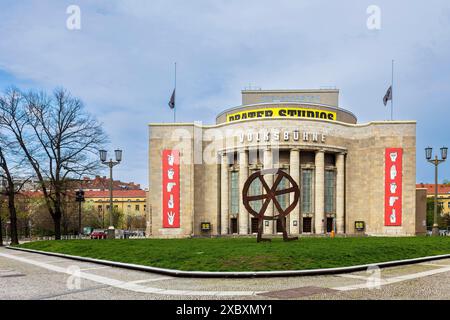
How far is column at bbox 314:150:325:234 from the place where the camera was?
6425 centimetres

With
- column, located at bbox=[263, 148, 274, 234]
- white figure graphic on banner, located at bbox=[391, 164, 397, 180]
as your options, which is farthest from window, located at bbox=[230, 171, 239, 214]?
white figure graphic on banner, located at bbox=[391, 164, 397, 180]

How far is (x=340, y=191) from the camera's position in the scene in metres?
66.8

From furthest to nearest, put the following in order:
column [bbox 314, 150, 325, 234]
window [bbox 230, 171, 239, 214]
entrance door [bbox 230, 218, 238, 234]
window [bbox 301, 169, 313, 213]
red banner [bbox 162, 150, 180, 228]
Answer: entrance door [bbox 230, 218, 238, 234] → window [bbox 230, 171, 239, 214] → red banner [bbox 162, 150, 180, 228] → window [bbox 301, 169, 313, 213] → column [bbox 314, 150, 325, 234]

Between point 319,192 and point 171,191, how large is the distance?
2227cm

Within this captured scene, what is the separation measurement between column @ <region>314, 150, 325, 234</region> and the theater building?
148mm

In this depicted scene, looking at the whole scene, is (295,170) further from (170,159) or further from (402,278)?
(402,278)

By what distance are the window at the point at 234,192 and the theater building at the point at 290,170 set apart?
0.53ft

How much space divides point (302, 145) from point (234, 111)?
12935 millimetres

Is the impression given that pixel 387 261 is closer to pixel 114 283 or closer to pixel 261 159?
pixel 114 283

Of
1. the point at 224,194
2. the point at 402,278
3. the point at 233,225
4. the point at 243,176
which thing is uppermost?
the point at 243,176

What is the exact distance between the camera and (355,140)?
6825 cm

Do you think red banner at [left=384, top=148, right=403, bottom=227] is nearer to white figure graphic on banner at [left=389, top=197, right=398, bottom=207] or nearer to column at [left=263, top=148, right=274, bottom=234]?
white figure graphic on banner at [left=389, top=197, right=398, bottom=207]

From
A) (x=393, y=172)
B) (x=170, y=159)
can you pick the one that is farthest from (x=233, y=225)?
(x=393, y=172)

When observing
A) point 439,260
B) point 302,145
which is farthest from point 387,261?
point 302,145
